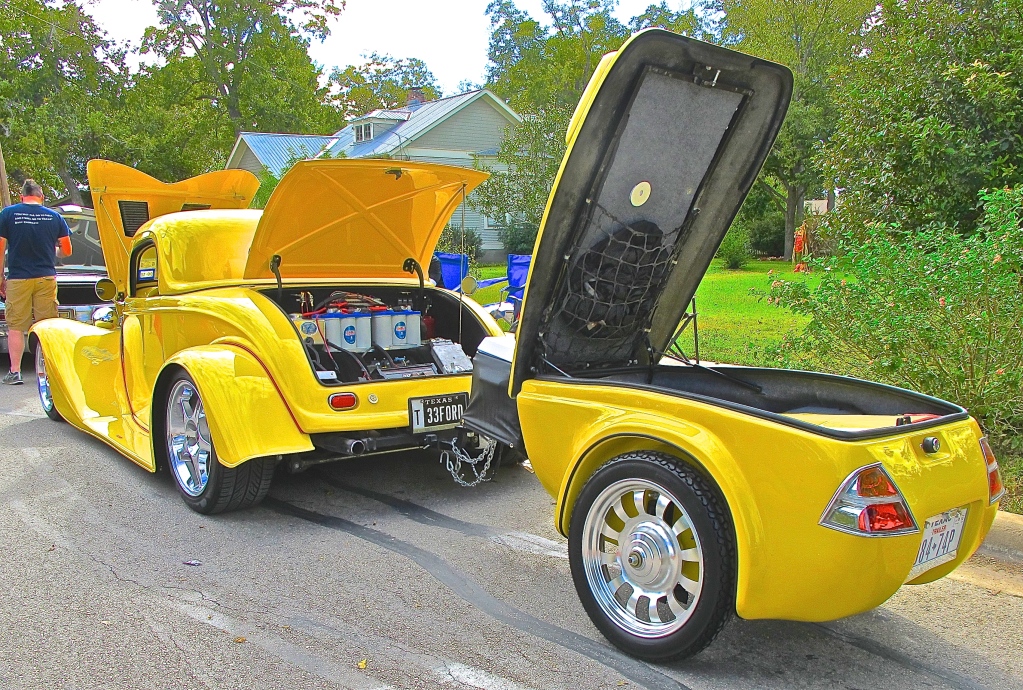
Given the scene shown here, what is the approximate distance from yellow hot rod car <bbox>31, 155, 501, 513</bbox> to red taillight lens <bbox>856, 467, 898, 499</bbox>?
285 cm

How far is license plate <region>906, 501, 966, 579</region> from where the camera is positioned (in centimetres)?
297

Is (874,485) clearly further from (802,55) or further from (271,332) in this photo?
(802,55)

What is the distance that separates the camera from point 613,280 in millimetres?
4082

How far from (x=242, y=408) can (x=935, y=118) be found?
5.77 metres

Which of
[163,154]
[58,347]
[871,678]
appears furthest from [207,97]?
[871,678]

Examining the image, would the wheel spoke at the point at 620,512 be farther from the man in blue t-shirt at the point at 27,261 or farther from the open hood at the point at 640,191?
the man in blue t-shirt at the point at 27,261

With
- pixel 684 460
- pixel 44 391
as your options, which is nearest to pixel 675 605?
pixel 684 460

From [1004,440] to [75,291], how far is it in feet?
33.6

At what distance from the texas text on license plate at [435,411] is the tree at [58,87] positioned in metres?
23.2

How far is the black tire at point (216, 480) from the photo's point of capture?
192 inches

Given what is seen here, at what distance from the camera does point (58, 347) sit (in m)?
7.05

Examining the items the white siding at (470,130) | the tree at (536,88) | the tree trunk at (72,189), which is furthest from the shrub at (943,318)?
the tree trunk at (72,189)

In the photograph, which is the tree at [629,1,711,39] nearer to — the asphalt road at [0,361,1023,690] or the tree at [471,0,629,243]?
the tree at [471,0,629,243]

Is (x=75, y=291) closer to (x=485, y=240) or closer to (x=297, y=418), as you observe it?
(x=297, y=418)
